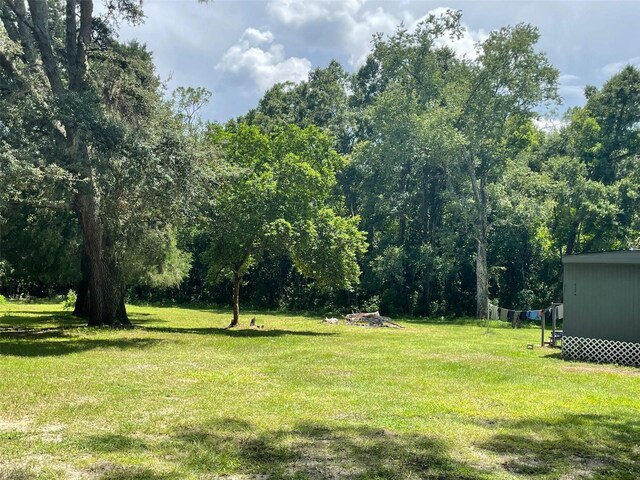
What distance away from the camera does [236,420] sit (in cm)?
741

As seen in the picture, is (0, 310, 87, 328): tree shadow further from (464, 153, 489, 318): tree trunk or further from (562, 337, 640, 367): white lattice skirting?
(464, 153, 489, 318): tree trunk

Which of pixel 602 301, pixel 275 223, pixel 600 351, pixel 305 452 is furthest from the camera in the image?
pixel 275 223

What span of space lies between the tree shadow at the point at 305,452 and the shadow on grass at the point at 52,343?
8.29 m

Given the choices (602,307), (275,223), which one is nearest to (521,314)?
(602,307)

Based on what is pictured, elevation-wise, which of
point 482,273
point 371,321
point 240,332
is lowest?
point 240,332

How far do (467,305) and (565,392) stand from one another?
94.6 feet

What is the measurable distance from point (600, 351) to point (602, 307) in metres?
1.20

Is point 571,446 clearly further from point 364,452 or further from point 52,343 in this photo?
point 52,343

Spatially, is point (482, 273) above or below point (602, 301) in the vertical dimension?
above

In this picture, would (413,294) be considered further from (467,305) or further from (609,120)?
(609,120)

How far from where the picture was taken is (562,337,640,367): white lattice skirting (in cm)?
1461

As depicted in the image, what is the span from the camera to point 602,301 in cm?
1536

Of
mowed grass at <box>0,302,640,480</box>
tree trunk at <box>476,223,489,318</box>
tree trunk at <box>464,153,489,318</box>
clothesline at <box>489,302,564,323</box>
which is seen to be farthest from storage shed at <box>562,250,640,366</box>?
tree trunk at <box>476,223,489,318</box>

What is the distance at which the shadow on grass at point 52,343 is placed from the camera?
13734 millimetres
